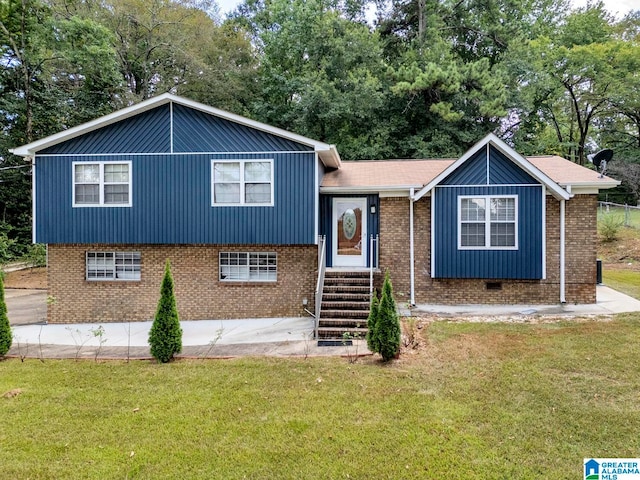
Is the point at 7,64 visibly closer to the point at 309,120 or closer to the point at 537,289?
the point at 309,120

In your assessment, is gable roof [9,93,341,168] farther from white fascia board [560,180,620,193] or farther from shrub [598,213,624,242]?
shrub [598,213,624,242]

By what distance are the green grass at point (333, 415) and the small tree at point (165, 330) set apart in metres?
0.30

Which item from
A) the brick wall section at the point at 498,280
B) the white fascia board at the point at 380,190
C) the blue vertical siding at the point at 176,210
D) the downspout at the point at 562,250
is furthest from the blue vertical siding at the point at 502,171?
the blue vertical siding at the point at 176,210

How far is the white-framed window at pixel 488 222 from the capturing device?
10.4 meters

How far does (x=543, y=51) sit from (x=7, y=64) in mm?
34084

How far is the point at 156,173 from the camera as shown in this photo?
1053 cm

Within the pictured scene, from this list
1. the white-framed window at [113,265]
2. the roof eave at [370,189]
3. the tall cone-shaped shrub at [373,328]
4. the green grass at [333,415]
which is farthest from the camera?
the white-framed window at [113,265]

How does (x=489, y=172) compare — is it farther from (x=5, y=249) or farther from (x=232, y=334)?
(x=5, y=249)

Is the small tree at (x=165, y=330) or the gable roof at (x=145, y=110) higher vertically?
the gable roof at (x=145, y=110)

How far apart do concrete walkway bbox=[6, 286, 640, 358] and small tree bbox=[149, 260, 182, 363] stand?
1.77ft

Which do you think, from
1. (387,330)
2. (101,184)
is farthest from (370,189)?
(101,184)

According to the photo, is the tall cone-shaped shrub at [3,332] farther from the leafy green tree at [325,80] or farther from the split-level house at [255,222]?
the leafy green tree at [325,80]

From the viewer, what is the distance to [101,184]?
10.6 metres

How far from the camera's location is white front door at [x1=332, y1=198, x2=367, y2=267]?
11508 mm
